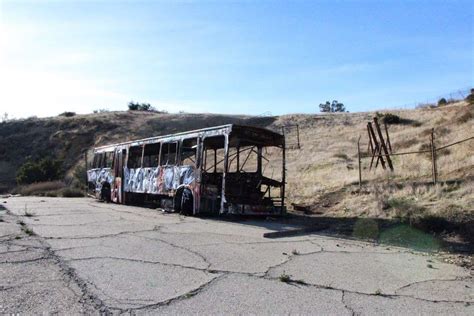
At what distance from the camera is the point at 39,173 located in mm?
42469

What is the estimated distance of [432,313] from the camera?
5621 mm

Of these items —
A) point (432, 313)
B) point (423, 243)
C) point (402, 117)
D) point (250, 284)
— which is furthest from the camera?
point (402, 117)

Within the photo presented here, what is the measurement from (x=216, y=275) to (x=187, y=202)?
31.7 feet

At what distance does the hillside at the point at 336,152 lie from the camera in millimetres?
14633

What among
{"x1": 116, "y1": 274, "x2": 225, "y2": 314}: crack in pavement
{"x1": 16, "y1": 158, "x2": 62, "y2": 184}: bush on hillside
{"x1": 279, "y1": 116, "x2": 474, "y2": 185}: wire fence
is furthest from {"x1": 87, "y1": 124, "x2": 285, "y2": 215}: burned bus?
{"x1": 16, "y1": 158, "x2": 62, "y2": 184}: bush on hillside

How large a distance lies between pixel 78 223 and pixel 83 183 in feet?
84.1

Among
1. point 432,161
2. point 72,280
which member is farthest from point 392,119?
point 72,280

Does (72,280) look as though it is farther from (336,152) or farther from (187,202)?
(336,152)

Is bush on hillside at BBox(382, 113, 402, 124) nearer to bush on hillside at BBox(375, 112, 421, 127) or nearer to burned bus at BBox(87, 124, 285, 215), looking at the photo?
bush on hillside at BBox(375, 112, 421, 127)

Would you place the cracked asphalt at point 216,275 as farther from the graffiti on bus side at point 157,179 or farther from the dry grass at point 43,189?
the dry grass at point 43,189

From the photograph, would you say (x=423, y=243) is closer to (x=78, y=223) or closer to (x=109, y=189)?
(x=78, y=223)

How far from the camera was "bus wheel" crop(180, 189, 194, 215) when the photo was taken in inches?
656

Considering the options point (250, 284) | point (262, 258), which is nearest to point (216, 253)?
point (262, 258)

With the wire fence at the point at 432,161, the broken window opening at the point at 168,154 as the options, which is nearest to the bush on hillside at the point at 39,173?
the wire fence at the point at 432,161
